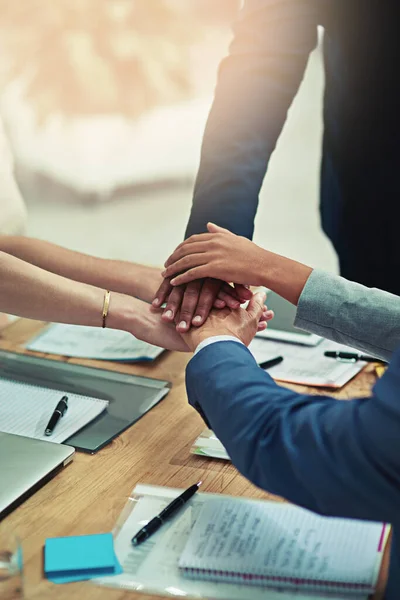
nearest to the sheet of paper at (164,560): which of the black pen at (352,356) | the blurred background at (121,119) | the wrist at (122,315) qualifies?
the wrist at (122,315)

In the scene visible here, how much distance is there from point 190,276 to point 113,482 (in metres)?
0.51

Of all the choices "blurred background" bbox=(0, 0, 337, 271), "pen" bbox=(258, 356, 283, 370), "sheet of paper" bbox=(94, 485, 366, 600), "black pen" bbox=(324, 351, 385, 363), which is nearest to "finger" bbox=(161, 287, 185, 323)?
"pen" bbox=(258, 356, 283, 370)

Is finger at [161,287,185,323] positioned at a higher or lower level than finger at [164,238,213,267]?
lower

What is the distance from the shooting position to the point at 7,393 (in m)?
1.47

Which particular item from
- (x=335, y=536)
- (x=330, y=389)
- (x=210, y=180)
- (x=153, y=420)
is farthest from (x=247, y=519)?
(x=210, y=180)

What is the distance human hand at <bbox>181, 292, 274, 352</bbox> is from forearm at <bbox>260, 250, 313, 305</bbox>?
69 millimetres

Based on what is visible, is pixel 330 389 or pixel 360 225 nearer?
pixel 330 389

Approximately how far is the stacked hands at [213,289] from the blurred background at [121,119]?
352 cm

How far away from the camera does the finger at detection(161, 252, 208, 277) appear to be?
157cm

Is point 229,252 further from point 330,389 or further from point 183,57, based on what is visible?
point 183,57

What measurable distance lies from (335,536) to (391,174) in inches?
47.4

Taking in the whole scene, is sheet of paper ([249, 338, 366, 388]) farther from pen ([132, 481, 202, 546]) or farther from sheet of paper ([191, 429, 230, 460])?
pen ([132, 481, 202, 546])

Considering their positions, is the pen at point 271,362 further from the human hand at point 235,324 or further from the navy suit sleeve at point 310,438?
the navy suit sleeve at point 310,438

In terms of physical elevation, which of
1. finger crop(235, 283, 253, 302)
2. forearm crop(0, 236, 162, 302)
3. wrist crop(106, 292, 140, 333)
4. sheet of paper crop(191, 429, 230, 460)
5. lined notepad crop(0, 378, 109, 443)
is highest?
finger crop(235, 283, 253, 302)
